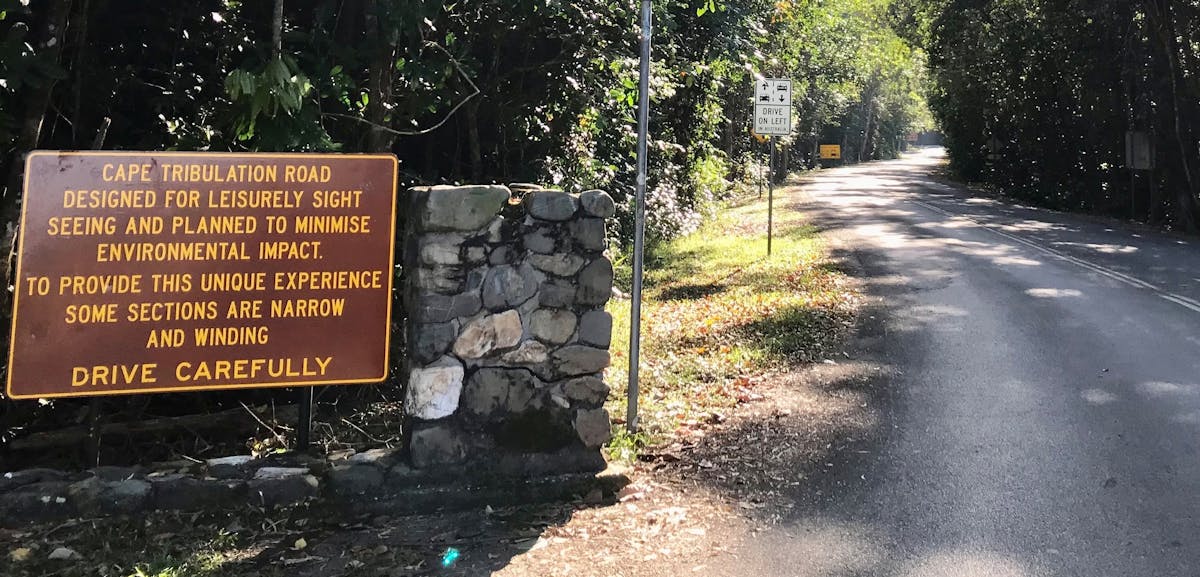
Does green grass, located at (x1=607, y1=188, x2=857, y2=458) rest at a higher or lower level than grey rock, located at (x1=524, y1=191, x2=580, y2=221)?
lower

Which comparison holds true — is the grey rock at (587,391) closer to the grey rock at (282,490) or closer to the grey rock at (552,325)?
the grey rock at (552,325)

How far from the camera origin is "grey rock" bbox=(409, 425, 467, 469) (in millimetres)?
4922

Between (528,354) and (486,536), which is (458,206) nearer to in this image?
(528,354)

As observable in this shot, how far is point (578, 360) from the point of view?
5.14 meters

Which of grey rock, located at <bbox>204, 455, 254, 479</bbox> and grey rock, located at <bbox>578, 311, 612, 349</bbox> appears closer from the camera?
grey rock, located at <bbox>204, 455, 254, 479</bbox>

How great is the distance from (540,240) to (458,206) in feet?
1.65

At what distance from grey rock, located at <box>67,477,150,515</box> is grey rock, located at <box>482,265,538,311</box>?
2.03 metres

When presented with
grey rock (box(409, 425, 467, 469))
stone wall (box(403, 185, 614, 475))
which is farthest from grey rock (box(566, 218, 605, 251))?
grey rock (box(409, 425, 467, 469))

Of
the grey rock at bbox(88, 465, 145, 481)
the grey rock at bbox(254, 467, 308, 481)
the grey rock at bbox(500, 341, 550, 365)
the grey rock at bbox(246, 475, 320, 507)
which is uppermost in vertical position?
the grey rock at bbox(500, 341, 550, 365)

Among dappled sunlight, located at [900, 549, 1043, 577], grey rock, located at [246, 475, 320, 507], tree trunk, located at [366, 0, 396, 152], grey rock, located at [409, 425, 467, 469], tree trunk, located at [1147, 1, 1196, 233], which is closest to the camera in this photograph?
dappled sunlight, located at [900, 549, 1043, 577]

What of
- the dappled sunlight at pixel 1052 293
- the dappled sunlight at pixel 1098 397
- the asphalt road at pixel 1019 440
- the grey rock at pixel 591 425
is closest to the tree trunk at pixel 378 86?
the grey rock at pixel 591 425

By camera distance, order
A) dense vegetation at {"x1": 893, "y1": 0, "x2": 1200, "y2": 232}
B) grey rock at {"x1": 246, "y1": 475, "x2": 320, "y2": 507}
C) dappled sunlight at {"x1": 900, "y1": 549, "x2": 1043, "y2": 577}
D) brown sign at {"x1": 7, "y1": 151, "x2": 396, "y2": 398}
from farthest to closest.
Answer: dense vegetation at {"x1": 893, "y1": 0, "x2": 1200, "y2": 232}
grey rock at {"x1": 246, "y1": 475, "x2": 320, "y2": 507}
brown sign at {"x1": 7, "y1": 151, "x2": 396, "y2": 398}
dappled sunlight at {"x1": 900, "y1": 549, "x2": 1043, "y2": 577}

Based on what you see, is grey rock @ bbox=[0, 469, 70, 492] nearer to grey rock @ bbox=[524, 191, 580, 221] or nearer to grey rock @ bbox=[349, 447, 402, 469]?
grey rock @ bbox=[349, 447, 402, 469]

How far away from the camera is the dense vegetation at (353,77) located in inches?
209
